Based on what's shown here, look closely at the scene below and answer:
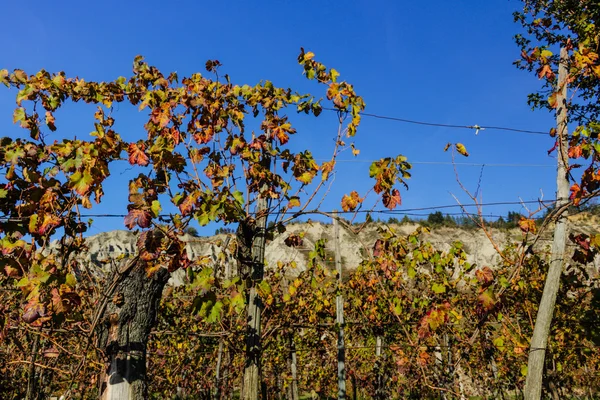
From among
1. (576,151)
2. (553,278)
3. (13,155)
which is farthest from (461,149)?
(13,155)

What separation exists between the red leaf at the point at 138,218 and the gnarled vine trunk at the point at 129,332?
86 cm

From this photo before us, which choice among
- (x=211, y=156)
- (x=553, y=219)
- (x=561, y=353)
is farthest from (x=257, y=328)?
(x=561, y=353)

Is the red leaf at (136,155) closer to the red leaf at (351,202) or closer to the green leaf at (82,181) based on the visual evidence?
the green leaf at (82,181)

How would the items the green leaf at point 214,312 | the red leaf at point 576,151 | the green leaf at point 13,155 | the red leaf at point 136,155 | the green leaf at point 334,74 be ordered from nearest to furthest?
the green leaf at point 214,312
the green leaf at point 13,155
the red leaf at point 136,155
the green leaf at point 334,74
the red leaf at point 576,151

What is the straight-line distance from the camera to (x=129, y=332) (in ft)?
12.9

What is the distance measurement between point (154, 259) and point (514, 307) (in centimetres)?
914

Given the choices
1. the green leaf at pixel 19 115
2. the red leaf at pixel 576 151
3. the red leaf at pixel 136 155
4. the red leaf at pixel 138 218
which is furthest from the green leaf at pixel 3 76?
the red leaf at pixel 576 151

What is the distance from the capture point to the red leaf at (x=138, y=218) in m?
2.98

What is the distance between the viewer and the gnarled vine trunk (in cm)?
374

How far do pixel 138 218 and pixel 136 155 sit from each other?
0.89 meters

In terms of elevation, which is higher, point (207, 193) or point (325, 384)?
point (207, 193)

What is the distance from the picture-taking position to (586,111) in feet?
27.9

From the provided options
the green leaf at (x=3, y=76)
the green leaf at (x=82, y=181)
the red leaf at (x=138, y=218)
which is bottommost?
the red leaf at (x=138, y=218)

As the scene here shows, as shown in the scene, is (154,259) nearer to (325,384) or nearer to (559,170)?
(559,170)
